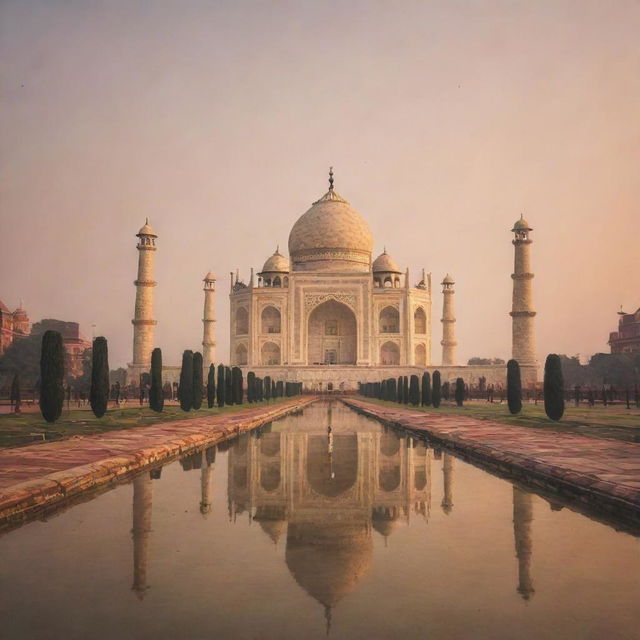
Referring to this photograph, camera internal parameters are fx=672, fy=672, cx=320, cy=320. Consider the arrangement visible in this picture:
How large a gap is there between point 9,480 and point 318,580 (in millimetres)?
3061

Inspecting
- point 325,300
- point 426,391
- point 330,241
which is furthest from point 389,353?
point 426,391

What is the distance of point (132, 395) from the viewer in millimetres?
29547

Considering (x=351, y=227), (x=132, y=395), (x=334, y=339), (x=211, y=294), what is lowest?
(x=132, y=395)

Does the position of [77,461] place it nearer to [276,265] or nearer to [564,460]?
[564,460]

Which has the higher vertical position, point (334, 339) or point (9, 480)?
point (334, 339)

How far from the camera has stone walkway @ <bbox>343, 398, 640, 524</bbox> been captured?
4.50 metres

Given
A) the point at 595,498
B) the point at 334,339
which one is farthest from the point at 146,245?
the point at 595,498

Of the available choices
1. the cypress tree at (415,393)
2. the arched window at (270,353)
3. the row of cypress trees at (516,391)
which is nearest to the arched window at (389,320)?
the arched window at (270,353)

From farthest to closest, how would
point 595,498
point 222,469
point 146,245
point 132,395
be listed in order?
point 146,245, point 132,395, point 222,469, point 595,498

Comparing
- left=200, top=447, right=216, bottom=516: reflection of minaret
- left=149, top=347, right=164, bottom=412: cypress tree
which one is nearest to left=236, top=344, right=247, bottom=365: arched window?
left=149, top=347, right=164, bottom=412: cypress tree

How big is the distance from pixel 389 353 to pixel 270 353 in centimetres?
741

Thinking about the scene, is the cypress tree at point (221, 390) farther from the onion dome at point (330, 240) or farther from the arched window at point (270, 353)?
the onion dome at point (330, 240)

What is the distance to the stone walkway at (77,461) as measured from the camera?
431 cm

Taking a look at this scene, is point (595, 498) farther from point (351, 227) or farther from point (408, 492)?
point (351, 227)
